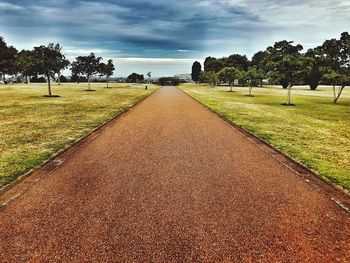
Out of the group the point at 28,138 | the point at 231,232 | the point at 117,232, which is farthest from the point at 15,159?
the point at 231,232

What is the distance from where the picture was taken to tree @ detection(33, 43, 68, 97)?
32500 millimetres

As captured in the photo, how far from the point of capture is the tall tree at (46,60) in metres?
32.5

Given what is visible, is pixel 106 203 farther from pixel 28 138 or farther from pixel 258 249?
pixel 28 138

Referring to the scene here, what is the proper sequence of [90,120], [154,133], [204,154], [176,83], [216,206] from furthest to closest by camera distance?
1. [176,83]
2. [90,120]
3. [154,133]
4. [204,154]
5. [216,206]

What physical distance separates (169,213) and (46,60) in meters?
32.5

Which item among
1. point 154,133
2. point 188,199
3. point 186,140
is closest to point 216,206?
point 188,199

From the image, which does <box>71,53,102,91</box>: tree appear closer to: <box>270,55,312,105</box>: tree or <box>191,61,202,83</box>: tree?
<box>270,55,312,105</box>: tree

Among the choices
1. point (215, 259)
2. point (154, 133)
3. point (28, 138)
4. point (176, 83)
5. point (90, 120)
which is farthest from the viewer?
point (176, 83)

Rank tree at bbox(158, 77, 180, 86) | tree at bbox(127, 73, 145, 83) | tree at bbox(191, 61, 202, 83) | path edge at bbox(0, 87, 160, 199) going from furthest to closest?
1. tree at bbox(191, 61, 202, 83)
2. tree at bbox(158, 77, 180, 86)
3. tree at bbox(127, 73, 145, 83)
4. path edge at bbox(0, 87, 160, 199)

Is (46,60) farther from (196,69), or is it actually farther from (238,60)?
(196,69)

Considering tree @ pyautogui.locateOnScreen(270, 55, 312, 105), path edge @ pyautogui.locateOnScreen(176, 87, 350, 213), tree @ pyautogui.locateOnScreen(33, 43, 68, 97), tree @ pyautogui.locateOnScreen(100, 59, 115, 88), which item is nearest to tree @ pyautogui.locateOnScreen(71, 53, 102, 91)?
tree @ pyautogui.locateOnScreen(100, 59, 115, 88)

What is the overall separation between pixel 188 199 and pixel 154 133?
22.8 ft

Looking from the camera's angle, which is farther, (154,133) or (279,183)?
(154,133)

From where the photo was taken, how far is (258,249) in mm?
4203
